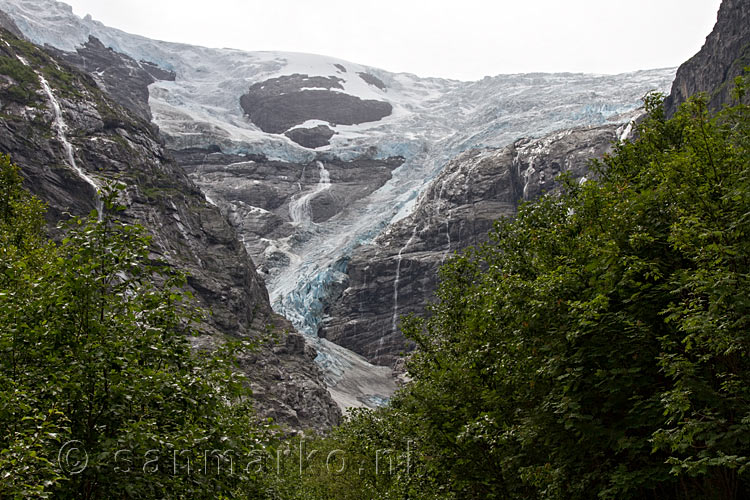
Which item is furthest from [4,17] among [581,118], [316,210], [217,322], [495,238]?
[495,238]

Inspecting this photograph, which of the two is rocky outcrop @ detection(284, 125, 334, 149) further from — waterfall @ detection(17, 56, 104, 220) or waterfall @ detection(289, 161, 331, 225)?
waterfall @ detection(17, 56, 104, 220)

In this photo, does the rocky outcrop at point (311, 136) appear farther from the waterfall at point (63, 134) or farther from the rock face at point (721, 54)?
the rock face at point (721, 54)

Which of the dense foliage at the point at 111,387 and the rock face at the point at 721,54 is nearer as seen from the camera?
the dense foliage at the point at 111,387

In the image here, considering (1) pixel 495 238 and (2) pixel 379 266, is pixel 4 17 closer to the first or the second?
(2) pixel 379 266

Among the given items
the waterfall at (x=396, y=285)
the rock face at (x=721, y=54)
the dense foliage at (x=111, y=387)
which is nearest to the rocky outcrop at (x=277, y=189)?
the waterfall at (x=396, y=285)

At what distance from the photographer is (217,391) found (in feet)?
25.6

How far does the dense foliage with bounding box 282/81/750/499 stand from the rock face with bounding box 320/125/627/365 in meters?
94.2

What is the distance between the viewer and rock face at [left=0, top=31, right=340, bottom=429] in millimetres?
61562

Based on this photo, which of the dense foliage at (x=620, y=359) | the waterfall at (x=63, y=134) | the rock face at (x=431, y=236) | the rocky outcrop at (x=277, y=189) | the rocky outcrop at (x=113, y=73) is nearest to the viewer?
the dense foliage at (x=620, y=359)

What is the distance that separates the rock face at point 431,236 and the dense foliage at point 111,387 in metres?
97.8

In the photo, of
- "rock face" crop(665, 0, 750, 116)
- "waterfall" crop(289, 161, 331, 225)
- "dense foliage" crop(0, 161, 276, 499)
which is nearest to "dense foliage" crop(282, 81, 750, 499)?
"dense foliage" crop(0, 161, 276, 499)

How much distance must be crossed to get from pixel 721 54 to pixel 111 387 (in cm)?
9220

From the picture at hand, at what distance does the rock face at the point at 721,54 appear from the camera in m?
72.1

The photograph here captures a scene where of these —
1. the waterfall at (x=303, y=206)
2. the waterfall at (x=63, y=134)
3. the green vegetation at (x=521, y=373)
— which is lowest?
the waterfall at (x=303, y=206)
